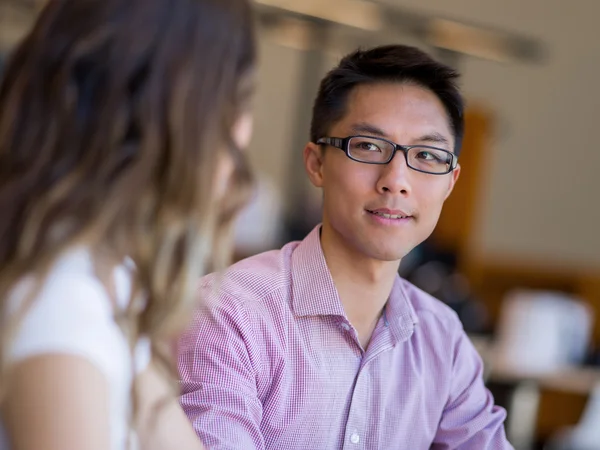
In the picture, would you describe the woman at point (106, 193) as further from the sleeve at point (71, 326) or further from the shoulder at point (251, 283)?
the shoulder at point (251, 283)

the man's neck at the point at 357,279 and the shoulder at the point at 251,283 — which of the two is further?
the man's neck at the point at 357,279

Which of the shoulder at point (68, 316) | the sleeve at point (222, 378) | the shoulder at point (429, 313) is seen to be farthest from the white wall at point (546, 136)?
the shoulder at point (68, 316)

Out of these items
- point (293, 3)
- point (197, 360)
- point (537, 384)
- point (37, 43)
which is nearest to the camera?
point (37, 43)

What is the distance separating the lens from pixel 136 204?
3.26 ft

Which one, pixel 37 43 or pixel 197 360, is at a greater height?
pixel 37 43

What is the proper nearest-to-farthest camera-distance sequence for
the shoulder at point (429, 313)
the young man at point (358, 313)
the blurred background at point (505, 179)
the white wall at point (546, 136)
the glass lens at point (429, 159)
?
the young man at point (358, 313) → the glass lens at point (429, 159) → the shoulder at point (429, 313) → the blurred background at point (505, 179) → the white wall at point (546, 136)

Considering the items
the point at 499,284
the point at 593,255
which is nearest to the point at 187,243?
the point at 499,284

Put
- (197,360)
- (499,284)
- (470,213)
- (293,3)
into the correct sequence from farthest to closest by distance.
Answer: (499,284)
(470,213)
(293,3)
(197,360)

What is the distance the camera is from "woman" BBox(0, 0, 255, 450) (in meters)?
0.91

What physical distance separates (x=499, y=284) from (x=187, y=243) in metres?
5.72

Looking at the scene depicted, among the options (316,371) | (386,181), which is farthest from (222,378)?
(386,181)

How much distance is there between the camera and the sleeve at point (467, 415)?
5.63ft

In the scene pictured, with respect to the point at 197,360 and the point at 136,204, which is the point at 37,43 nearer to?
the point at 136,204

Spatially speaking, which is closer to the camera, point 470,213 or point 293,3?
point 293,3
